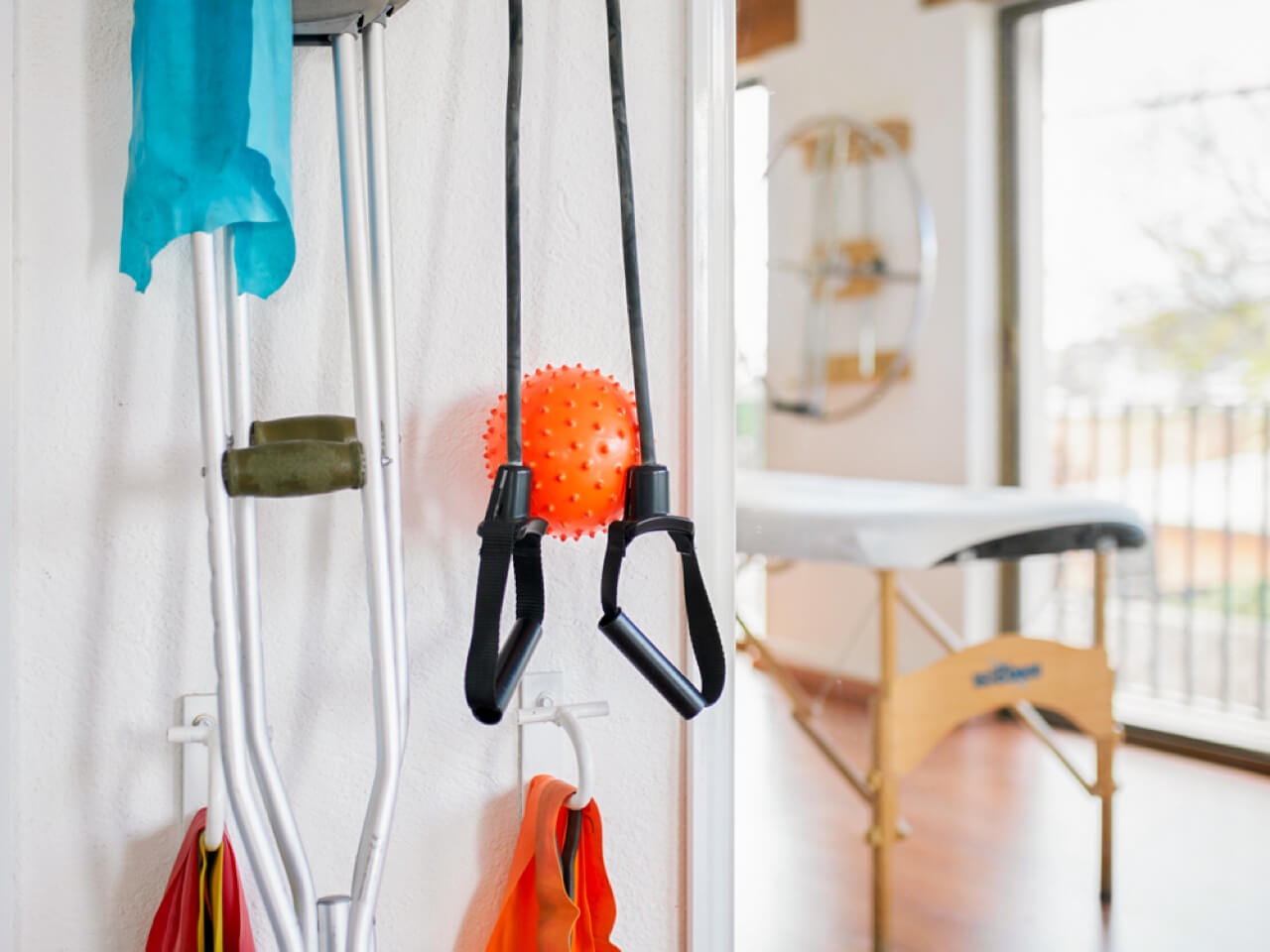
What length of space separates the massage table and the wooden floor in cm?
2

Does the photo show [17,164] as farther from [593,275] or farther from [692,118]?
[692,118]

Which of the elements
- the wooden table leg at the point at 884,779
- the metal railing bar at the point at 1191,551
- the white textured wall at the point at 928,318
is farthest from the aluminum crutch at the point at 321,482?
the metal railing bar at the point at 1191,551

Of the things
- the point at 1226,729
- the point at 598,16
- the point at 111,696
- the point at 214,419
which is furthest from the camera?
the point at 1226,729

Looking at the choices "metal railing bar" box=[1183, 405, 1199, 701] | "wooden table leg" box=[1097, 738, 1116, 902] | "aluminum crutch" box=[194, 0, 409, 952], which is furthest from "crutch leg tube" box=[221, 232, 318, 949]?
"metal railing bar" box=[1183, 405, 1199, 701]

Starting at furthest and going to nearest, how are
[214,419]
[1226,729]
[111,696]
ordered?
[1226,729] → [111,696] → [214,419]

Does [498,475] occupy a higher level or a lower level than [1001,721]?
higher

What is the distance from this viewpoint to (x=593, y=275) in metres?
0.93

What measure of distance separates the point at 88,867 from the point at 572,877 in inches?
16.0

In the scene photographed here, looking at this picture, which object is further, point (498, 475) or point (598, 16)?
point (598, 16)

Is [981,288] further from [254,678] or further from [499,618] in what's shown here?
[254,678]

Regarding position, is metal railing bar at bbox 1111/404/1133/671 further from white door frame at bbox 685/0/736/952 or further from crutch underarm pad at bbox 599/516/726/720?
crutch underarm pad at bbox 599/516/726/720

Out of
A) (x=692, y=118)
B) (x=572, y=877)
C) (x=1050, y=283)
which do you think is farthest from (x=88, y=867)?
(x=1050, y=283)

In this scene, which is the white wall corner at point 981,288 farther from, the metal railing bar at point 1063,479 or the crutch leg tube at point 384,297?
the crutch leg tube at point 384,297

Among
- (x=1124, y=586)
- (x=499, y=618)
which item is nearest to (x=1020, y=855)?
(x=1124, y=586)
